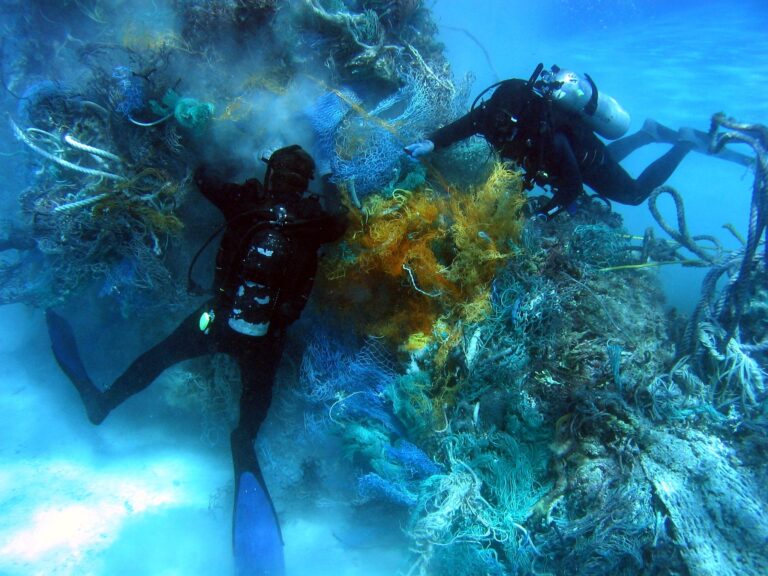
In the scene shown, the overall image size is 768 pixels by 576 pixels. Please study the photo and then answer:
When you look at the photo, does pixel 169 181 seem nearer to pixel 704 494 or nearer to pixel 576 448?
pixel 576 448

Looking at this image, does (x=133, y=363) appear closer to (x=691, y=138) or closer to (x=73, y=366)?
(x=73, y=366)

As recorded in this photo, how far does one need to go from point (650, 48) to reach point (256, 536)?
28.2 metres

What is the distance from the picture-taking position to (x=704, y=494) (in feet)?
9.98

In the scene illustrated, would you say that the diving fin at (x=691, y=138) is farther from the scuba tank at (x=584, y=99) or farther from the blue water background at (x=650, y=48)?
the blue water background at (x=650, y=48)

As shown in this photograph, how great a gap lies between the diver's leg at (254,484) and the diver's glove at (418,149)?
8.20ft

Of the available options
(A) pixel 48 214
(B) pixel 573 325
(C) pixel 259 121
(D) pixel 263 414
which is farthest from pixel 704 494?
(A) pixel 48 214

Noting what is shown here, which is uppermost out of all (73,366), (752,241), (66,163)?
(752,241)

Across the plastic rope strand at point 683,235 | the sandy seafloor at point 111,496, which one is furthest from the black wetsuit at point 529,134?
the sandy seafloor at point 111,496

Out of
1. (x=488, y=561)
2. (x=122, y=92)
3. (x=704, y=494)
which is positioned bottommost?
(x=488, y=561)

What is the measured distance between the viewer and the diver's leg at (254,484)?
370 centimetres

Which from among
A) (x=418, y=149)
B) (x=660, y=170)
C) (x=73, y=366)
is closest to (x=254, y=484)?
(x=73, y=366)

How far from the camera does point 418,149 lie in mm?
4488

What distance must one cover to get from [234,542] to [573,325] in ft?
12.5

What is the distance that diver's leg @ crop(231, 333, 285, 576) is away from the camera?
3.70 meters
